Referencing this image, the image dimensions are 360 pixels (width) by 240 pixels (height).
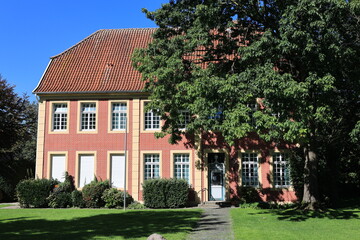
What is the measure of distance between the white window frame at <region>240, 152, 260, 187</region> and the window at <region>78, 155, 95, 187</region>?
27.0ft

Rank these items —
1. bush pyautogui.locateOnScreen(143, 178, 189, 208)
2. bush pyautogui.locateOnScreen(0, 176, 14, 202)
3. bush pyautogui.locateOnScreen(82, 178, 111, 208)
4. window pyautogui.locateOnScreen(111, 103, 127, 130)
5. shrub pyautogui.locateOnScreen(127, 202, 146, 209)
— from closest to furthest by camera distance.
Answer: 1. bush pyautogui.locateOnScreen(143, 178, 189, 208)
2. shrub pyautogui.locateOnScreen(127, 202, 146, 209)
3. bush pyautogui.locateOnScreen(82, 178, 111, 208)
4. window pyautogui.locateOnScreen(111, 103, 127, 130)
5. bush pyautogui.locateOnScreen(0, 176, 14, 202)

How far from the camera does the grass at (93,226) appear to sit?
10312 mm

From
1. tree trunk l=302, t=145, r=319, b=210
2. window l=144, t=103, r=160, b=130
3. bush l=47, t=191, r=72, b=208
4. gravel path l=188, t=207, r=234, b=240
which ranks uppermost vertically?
window l=144, t=103, r=160, b=130

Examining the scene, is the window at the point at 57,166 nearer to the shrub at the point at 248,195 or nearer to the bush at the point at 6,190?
the bush at the point at 6,190

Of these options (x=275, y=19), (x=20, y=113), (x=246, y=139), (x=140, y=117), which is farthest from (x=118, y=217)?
(x=20, y=113)

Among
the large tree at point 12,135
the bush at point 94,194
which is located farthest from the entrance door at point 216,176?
the large tree at point 12,135

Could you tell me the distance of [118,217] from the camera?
14.6 m

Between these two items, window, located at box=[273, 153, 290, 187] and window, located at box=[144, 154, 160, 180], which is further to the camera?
window, located at box=[144, 154, 160, 180]

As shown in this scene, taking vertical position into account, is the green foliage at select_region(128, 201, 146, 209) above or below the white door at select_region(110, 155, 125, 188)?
below

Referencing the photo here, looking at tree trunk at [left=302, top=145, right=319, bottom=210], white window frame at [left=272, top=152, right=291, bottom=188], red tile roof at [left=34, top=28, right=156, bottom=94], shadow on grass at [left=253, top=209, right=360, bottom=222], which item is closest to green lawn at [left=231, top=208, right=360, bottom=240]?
shadow on grass at [left=253, top=209, right=360, bottom=222]

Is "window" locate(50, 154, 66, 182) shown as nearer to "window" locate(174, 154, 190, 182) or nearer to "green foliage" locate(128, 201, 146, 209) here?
"green foliage" locate(128, 201, 146, 209)

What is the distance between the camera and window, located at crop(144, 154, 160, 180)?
20.0m

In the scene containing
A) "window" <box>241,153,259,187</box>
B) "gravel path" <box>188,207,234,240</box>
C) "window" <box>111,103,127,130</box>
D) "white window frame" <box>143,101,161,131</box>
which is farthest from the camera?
"window" <box>111,103,127,130</box>

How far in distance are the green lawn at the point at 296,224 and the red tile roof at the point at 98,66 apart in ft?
31.5
